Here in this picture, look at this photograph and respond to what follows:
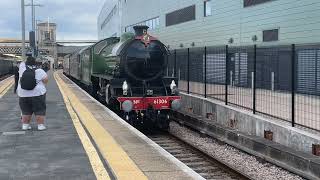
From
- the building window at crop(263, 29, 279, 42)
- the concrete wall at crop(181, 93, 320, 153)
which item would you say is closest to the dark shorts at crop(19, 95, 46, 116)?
the concrete wall at crop(181, 93, 320, 153)

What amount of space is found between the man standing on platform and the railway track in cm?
345

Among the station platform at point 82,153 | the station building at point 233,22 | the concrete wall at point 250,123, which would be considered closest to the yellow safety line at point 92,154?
the station platform at point 82,153

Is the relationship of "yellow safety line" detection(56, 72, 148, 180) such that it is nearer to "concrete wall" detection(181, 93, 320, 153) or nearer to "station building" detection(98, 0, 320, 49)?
"concrete wall" detection(181, 93, 320, 153)

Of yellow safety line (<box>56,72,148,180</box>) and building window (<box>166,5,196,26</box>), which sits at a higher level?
building window (<box>166,5,196,26</box>)

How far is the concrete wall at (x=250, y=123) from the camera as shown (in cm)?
1087

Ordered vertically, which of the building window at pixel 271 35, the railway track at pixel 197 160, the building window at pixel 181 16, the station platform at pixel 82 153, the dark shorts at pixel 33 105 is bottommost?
the railway track at pixel 197 160

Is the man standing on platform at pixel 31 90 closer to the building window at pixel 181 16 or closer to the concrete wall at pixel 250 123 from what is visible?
the concrete wall at pixel 250 123

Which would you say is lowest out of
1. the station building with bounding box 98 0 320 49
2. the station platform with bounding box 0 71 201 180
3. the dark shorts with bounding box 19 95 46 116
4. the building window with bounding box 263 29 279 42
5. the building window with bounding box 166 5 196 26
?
the station platform with bounding box 0 71 201 180

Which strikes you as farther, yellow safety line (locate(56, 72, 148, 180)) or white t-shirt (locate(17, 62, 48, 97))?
white t-shirt (locate(17, 62, 48, 97))

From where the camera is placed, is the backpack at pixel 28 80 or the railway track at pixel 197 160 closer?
the railway track at pixel 197 160

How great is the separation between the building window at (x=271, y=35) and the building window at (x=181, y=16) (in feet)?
45.2

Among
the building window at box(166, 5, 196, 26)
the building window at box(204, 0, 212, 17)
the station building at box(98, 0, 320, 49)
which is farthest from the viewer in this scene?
the building window at box(166, 5, 196, 26)

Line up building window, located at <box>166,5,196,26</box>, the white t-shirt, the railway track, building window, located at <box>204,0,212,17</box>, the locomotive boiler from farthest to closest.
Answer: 1. building window, located at <box>166,5,196,26</box>
2. building window, located at <box>204,0,212,17</box>
3. the locomotive boiler
4. the white t-shirt
5. the railway track

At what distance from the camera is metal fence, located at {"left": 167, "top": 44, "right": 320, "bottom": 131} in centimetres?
1310
